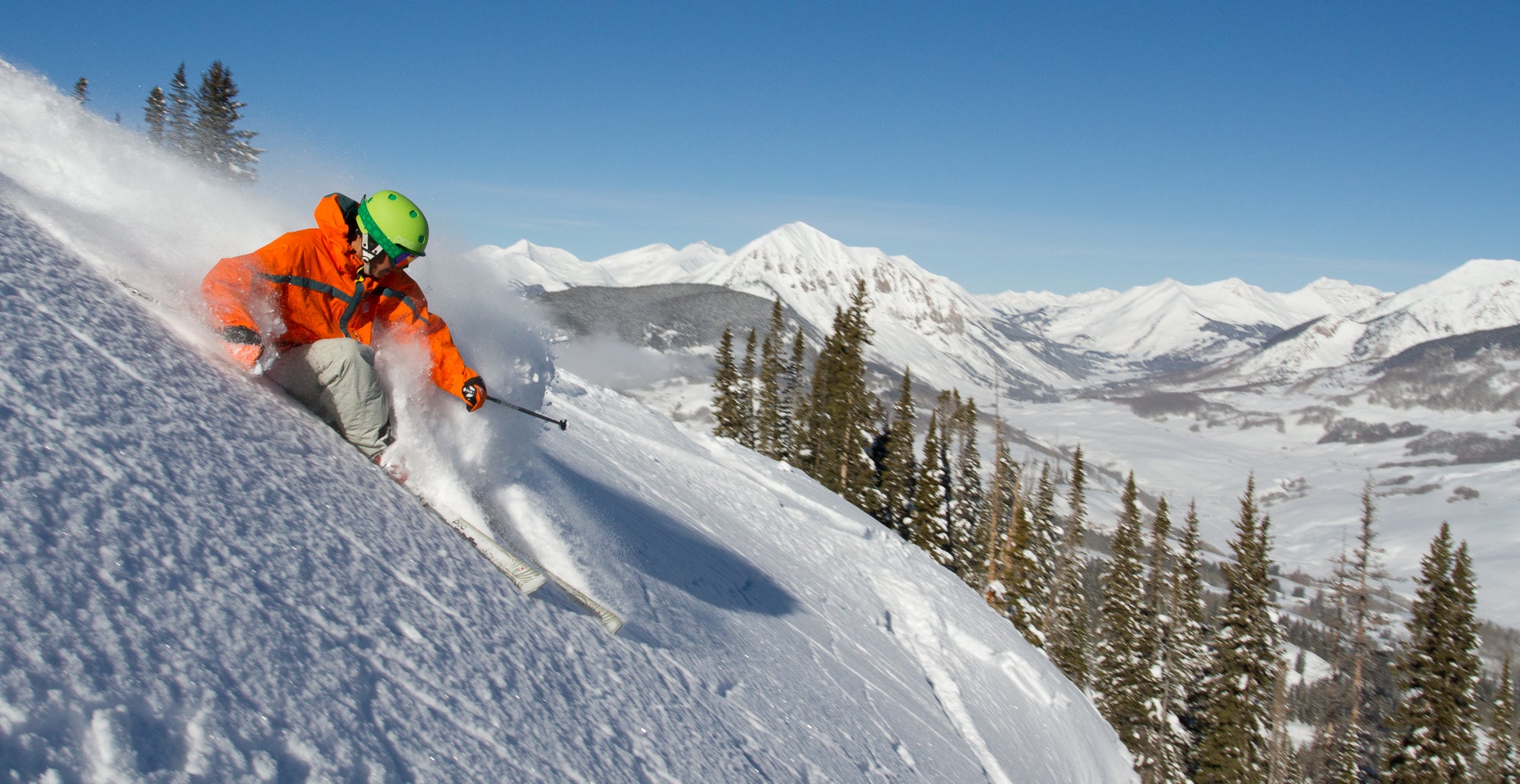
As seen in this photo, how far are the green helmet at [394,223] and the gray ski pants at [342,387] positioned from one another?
2.19 feet

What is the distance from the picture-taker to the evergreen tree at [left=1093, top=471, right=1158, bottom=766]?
40219mm

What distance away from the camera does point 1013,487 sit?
49406 millimetres

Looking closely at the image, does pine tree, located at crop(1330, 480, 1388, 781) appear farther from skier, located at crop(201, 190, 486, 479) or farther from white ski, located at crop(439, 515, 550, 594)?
skier, located at crop(201, 190, 486, 479)

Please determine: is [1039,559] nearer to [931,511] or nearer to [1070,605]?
[1070,605]

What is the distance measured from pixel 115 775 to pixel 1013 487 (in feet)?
166

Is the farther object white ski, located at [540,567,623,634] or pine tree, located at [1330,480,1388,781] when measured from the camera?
pine tree, located at [1330,480,1388,781]

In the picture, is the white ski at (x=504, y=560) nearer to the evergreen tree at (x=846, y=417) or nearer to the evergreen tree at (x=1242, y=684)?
the evergreen tree at (x=846, y=417)

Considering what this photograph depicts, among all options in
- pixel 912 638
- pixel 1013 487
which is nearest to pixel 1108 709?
pixel 1013 487

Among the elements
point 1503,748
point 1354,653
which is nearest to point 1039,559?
point 1354,653

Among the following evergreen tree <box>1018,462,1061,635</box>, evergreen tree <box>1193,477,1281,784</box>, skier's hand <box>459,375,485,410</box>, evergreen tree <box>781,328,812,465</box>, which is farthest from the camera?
evergreen tree <box>781,328,812,465</box>

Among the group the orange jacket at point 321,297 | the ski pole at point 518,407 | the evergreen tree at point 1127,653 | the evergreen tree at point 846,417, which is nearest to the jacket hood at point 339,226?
the orange jacket at point 321,297

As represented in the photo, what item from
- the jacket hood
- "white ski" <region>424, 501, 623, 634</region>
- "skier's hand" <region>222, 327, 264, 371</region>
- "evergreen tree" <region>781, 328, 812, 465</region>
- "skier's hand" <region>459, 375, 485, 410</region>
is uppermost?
the jacket hood

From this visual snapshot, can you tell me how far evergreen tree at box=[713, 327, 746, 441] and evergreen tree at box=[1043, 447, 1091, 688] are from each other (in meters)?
21.3

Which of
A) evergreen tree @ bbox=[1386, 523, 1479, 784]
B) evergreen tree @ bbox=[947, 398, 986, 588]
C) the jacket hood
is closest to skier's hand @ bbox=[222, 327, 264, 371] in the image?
the jacket hood
